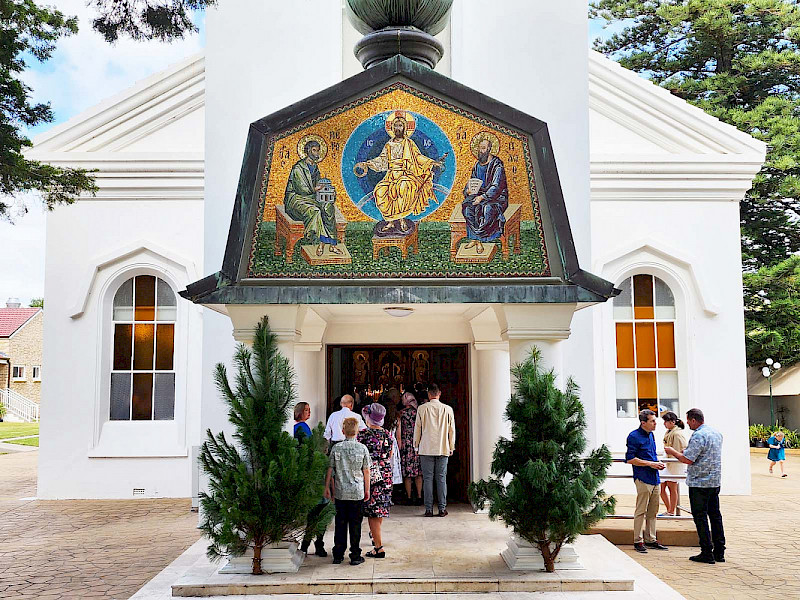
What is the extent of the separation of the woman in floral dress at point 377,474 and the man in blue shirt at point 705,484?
3.50 m

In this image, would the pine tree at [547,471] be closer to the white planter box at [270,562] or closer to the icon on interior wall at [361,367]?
the white planter box at [270,562]

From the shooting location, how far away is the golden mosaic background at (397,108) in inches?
328

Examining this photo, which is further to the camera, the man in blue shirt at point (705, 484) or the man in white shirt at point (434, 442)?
the man in white shirt at point (434, 442)

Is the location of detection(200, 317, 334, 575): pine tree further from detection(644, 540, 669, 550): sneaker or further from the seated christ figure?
detection(644, 540, 669, 550): sneaker

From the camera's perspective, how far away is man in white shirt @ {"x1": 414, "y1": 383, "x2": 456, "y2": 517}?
11008mm

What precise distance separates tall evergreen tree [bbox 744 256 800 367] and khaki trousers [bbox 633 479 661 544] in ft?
63.0

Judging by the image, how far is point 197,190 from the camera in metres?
Answer: 15.5

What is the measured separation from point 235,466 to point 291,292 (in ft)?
5.72

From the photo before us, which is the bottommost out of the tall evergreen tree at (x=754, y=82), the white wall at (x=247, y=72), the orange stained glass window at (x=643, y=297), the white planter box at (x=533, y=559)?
the white planter box at (x=533, y=559)

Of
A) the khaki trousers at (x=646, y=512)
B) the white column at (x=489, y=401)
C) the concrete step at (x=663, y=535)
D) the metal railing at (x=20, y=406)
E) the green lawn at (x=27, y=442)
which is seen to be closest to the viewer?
Answer: the khaki trousers at (x=646, y=512)

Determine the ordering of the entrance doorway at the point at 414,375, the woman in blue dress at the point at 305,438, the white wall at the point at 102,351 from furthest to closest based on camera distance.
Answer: the white wall at the point at 102,351 → the entrance doorway at the point at 414,375 → the woman in blue dress at the point at 305,438

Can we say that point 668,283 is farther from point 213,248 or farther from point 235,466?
point 235,466

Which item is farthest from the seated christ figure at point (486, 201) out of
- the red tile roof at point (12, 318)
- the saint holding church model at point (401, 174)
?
the red tile roof at point (12, 318)

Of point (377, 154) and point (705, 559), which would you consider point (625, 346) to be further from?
point (377, 154)
